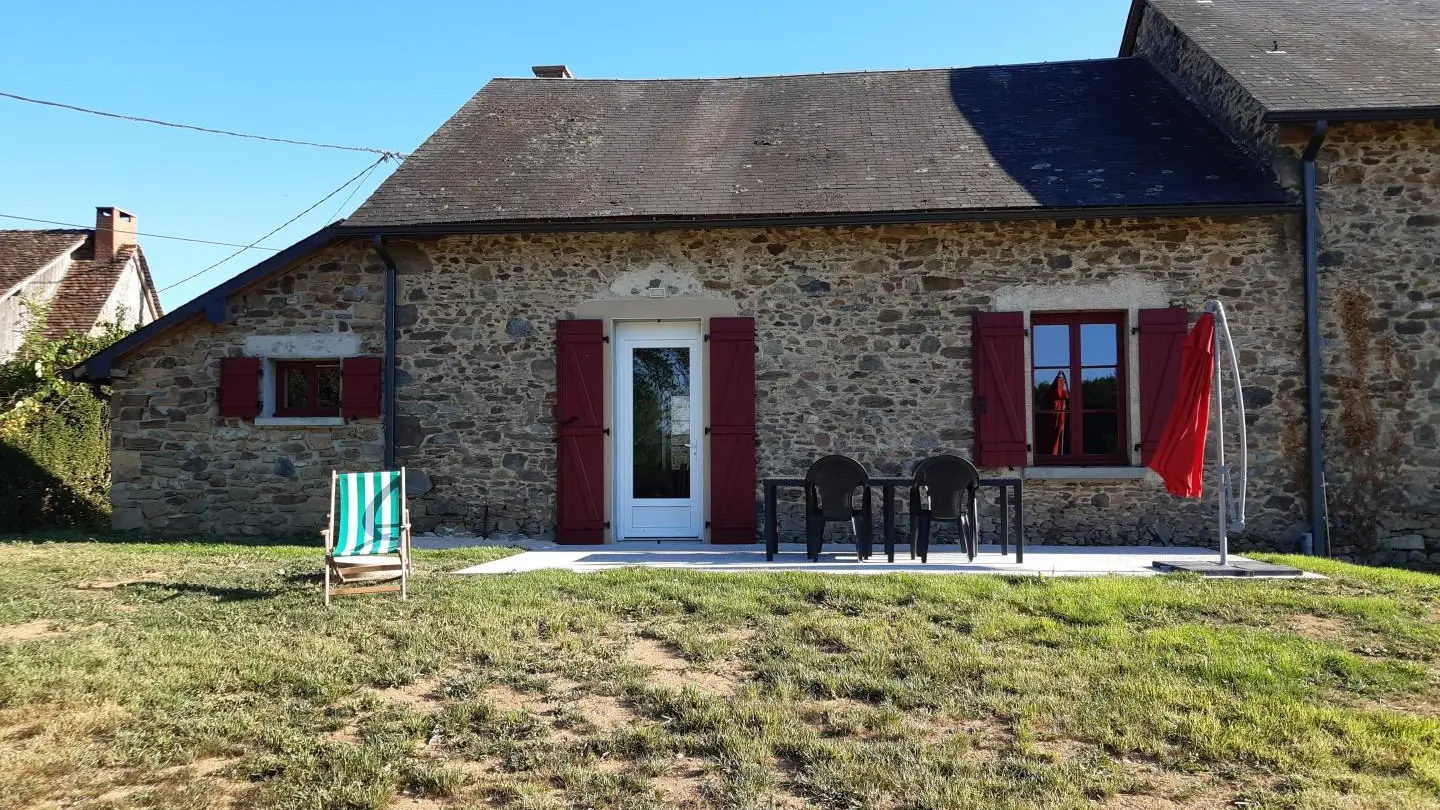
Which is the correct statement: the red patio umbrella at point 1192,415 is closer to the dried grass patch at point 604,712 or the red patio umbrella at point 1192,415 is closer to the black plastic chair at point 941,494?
the black plastic chair at point 941,494

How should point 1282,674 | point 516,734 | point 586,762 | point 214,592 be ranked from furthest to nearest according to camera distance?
point 214,592, point 1282,674, point 516,734, point 586,762

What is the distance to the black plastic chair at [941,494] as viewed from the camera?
653cm

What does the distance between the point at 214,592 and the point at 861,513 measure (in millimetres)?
4401

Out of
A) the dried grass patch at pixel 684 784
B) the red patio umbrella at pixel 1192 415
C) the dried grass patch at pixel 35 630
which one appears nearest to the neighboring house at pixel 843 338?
the red patio umbrella at pixel 1192 415

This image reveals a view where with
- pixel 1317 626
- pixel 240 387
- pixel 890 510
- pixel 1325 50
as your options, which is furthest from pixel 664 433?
pixel 1325 50

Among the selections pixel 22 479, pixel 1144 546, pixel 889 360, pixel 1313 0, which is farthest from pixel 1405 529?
pixel 22 479

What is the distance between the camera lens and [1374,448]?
7754 millimetres

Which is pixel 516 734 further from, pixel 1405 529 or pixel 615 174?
pixel 1405 529

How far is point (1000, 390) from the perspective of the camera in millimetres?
7961

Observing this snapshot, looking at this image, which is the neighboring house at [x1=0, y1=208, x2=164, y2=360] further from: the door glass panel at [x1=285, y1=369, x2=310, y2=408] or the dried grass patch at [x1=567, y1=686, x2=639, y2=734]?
the dried grass patch at [x1=567, y1=686, x2=639, y2=734]

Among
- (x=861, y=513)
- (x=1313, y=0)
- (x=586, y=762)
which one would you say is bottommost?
(x=586, y=762)

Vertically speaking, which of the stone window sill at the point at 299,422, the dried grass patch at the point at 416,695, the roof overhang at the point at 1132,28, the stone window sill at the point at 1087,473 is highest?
the roof overhang at the point at 1132,28

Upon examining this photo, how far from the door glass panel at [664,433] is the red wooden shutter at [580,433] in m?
0.38

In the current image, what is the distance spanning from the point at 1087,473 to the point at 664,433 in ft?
12.5
